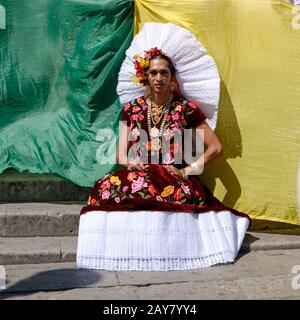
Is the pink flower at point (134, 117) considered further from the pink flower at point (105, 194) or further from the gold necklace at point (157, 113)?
the pink flower at point (105, 194)

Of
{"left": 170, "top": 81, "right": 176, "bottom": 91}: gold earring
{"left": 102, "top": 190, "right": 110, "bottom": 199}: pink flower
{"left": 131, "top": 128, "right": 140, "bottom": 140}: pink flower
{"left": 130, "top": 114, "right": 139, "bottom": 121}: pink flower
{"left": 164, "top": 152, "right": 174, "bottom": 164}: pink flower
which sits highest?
{"left": 170, "top": 81, "right": 176, "bottom": 91}: gold earring

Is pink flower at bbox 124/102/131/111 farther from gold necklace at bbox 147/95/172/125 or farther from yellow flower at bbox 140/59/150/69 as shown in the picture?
yellow flower at bbox 140/59/150/69

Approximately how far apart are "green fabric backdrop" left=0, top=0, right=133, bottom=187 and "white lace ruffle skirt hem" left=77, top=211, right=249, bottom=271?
79 cm

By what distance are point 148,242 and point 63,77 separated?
1.71m

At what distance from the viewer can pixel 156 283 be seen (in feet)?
12.9

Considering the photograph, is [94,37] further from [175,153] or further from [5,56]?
[175,153]

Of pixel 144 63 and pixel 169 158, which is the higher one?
pixel 144 63

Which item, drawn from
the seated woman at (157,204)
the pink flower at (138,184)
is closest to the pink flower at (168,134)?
the seated woman at (157,204)

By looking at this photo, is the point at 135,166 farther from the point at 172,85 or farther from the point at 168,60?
the point at 168,60

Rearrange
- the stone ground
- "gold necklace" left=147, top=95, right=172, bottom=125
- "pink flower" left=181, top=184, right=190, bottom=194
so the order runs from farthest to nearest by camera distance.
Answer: "gold necklace" left=147, top=95, right=172, bottom=125
"pink flower" left=181, top=184, right=190, bottom=194
the stone ground

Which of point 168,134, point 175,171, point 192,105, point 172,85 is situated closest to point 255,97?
point 192,105

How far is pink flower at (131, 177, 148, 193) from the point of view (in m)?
4.29

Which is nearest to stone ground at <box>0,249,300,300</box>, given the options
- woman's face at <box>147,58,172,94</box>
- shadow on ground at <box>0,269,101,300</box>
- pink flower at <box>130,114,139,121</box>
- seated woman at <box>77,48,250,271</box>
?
shadow on ground at <box>0,269,101,300</box>

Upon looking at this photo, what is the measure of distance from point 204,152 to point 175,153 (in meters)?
0.23
